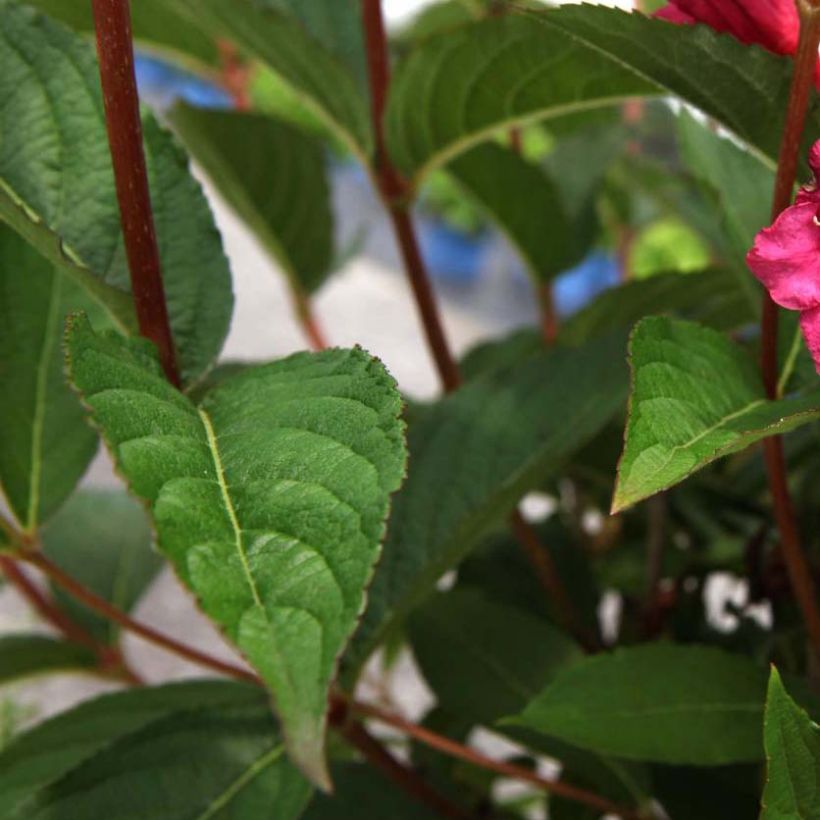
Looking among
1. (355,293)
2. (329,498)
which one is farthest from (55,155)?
(355,293)

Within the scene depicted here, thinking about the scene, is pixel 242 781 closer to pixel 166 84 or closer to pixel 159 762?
pixel 159 762

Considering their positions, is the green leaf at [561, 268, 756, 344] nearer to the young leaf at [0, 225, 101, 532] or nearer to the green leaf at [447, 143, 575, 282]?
the green leaf at [447, 143, 575, 282]

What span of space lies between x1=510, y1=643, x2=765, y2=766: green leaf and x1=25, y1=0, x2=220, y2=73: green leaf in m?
0.29

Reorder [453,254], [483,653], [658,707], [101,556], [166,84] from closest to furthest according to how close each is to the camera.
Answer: [658,707] → [483,653] → [101,556] → [166,84] → [453,254]

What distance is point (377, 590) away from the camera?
0.41 meters

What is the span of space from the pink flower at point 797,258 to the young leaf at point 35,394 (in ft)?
0.73

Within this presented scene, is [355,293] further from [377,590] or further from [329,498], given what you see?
[329,498]

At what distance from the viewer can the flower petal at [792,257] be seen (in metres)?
0.27

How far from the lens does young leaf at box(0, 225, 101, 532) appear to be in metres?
0.38

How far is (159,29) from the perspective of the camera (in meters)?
0.51

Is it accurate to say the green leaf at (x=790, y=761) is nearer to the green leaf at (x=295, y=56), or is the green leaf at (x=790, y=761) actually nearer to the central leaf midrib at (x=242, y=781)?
the central leaf midrib at (x=242, y=781)

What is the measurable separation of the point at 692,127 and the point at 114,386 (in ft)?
0.75

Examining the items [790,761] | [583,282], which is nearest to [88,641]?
[790,761]

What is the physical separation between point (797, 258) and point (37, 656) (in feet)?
1.36
